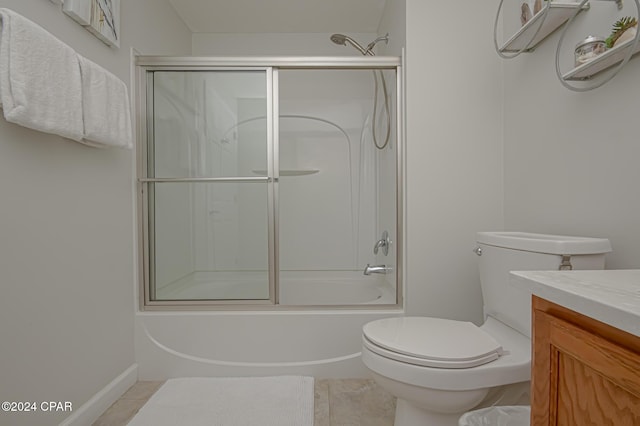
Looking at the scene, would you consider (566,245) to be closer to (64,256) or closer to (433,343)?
(433,343)

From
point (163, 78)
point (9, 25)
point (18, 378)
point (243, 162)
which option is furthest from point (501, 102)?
point (18, 378)

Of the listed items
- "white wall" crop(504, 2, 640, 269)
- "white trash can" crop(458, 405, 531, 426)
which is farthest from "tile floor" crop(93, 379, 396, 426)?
"white wall" crop(504, 2, 640, 269)

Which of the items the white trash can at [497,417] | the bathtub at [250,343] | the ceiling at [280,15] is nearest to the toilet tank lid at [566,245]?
the white trash can at [497,417]

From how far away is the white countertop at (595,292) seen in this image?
52cm

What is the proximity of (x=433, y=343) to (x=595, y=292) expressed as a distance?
692 millimetres

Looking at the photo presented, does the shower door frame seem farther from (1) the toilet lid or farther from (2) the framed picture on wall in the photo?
(1) the toilet lid

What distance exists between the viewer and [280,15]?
8.83 ft

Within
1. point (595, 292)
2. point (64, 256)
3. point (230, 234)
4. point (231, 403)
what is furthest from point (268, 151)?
point (595, 292)

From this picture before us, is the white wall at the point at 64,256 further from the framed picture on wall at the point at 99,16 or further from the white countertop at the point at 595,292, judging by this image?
the white countertop at the point at 595,292

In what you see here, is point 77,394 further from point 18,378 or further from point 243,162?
point 243,162

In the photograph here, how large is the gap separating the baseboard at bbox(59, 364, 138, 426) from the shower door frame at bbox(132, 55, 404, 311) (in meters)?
0.33

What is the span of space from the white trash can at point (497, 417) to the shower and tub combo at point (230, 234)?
90 cm

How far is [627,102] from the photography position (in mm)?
1136

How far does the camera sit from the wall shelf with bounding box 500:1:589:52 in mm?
1273
